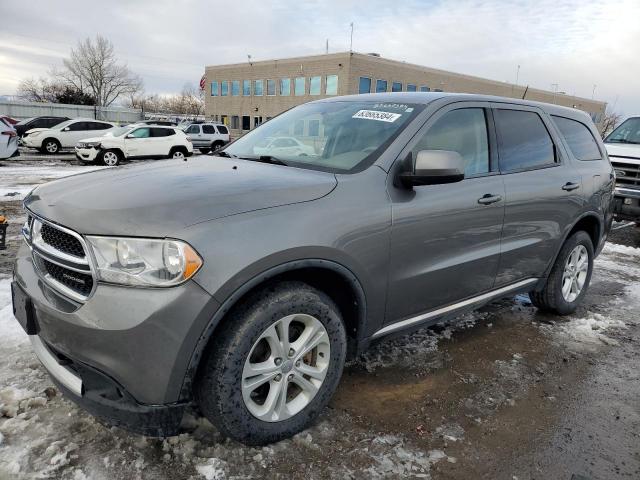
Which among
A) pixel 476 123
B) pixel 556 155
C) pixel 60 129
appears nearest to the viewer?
pixel 476 123

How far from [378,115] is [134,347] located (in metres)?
2.02

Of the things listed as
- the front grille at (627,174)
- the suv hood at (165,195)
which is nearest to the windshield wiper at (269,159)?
the suv hood at (165,195)

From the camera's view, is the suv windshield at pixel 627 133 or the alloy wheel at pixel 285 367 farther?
the suv windshield at pixel 627 133

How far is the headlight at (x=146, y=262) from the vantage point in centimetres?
193

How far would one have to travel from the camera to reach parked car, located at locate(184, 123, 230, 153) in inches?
993

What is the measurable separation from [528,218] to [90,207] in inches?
115

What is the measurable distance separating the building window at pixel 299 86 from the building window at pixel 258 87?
499cm

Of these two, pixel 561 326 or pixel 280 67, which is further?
pixel 280 67

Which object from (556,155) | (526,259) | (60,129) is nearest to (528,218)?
(526,259)

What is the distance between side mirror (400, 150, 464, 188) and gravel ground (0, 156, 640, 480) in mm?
1332

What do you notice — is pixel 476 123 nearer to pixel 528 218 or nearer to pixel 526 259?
pixel 528 218

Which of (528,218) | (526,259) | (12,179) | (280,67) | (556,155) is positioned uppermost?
(280,67)

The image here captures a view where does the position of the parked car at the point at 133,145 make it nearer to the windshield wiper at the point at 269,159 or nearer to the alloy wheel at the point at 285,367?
the windshield wiper at the point at 269,159

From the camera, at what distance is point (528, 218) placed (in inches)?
141
